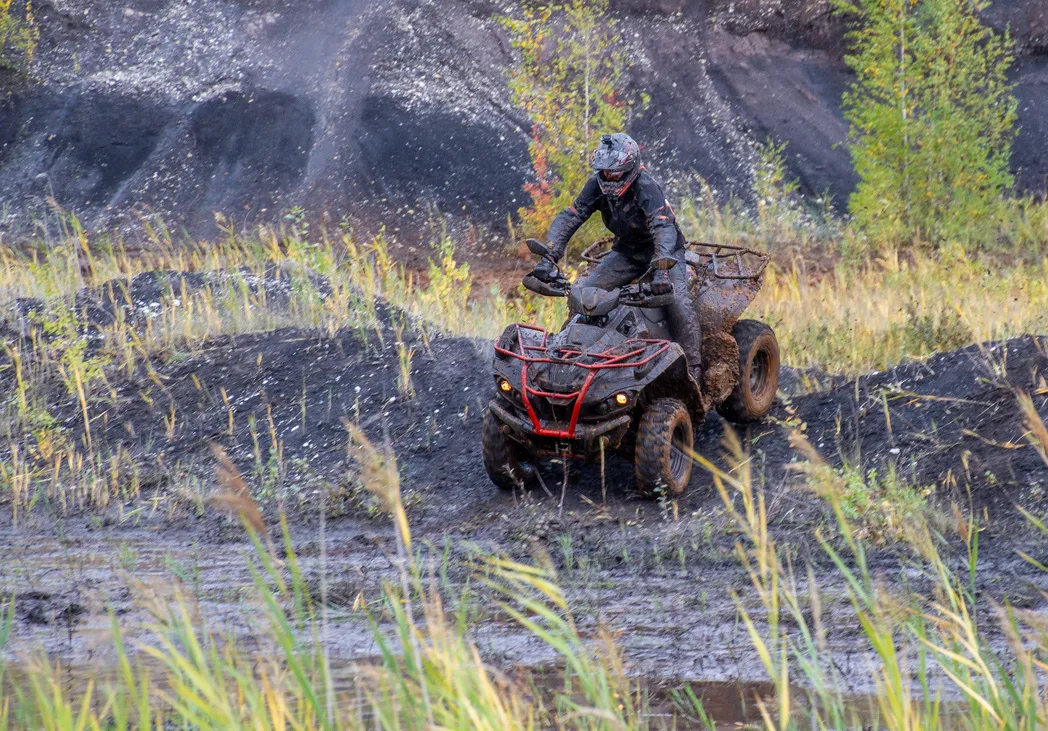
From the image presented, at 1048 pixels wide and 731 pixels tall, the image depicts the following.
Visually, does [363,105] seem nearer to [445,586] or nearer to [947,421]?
[947,421]

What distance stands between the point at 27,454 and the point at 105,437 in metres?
Result: 0.61

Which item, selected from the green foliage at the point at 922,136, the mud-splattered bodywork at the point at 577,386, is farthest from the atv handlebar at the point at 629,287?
the green foliage at the point at 922,136

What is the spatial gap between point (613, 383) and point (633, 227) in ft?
4.79

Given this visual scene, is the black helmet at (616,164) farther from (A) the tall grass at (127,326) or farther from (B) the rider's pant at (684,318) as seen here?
(A) the tall grass at (127,326)

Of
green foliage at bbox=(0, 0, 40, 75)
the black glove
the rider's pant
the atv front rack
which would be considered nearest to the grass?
the rider's pant

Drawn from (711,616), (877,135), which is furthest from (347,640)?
(877,135)

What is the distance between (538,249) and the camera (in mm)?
8367

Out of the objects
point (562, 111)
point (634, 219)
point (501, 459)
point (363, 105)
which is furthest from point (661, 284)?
point (363, 105)

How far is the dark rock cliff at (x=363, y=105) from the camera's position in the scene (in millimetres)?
23875

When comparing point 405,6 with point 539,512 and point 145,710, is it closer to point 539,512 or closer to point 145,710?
point 539,512

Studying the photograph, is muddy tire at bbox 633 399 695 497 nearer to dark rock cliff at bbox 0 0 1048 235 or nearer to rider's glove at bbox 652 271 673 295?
rider's glove at bbox 652 271 673 295

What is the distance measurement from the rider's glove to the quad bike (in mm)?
52

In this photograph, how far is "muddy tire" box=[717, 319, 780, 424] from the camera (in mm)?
9352

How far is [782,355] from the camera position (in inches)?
473
